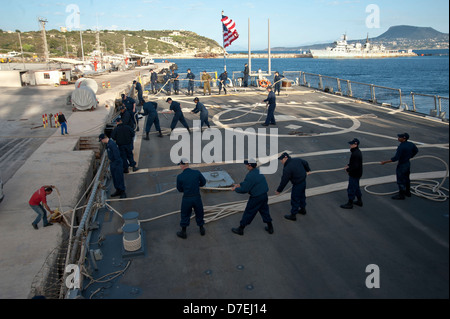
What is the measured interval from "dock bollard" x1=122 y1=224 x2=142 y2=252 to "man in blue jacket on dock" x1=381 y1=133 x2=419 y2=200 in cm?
666

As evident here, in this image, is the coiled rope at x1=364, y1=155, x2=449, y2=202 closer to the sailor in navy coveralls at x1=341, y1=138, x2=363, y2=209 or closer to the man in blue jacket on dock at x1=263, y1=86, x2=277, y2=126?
the sailor in navy coveralls at x1=341, y1=138, x2=363, y2=209

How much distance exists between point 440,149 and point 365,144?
2.77 metres

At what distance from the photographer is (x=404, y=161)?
28.9ft

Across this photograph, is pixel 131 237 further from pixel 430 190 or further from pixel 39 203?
pixel 430 190

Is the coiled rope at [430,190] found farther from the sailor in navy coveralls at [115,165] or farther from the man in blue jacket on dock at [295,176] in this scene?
the sailor in navy coveralls at [115,165]

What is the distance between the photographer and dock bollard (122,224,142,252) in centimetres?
695

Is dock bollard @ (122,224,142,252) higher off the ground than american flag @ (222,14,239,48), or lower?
lower

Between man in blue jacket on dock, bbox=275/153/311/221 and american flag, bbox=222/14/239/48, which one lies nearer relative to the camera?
man in blue jacket on dock, bbox=275/153/311/221

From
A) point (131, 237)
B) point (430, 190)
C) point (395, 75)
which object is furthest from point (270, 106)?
point (395, 75)

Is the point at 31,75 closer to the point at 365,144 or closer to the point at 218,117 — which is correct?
the point at 218,117

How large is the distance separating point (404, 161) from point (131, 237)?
715cm

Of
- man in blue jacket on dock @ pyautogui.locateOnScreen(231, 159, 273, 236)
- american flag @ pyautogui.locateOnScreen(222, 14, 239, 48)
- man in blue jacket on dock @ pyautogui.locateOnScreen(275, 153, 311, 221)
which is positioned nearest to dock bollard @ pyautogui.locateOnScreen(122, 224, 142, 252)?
man in blue jacket on dock @ pyautogui.locateOnScreen(231, 159, 273, 236)

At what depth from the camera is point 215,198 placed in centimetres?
979
